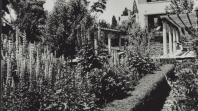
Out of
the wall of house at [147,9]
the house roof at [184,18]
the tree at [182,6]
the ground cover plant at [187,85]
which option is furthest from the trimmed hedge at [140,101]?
the wall of house at [147,9]

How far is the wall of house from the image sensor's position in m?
26.3

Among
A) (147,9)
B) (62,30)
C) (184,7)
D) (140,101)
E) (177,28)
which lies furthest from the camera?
(147,9)

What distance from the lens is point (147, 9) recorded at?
87.7 feet

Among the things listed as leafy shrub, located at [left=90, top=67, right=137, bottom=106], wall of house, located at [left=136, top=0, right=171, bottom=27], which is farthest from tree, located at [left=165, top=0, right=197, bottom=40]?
wall of house, located at [left=136, top=0, right=171, bottom=27]

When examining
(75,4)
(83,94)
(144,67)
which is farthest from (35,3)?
(83,94)

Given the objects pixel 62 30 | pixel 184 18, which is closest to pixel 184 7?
pixel 184 18

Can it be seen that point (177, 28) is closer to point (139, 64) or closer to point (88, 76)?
point (139, 64)

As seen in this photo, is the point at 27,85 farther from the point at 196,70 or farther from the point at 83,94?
the point at 196,70

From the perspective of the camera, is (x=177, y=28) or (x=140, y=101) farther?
(x=177, y=28)

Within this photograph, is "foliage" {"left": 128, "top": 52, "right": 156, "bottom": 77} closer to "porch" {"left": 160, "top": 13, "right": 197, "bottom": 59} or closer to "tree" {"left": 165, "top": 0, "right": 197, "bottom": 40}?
"porch" {"left": 160, "top": 13, "right": 197, "bottom": 59}

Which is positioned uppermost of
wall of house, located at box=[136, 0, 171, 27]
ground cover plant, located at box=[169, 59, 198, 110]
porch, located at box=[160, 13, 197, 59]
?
wall of house, located at box=[136, 0, 171, 27]

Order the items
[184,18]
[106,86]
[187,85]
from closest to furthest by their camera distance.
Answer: [187,85]
[106,86]
[184,18]

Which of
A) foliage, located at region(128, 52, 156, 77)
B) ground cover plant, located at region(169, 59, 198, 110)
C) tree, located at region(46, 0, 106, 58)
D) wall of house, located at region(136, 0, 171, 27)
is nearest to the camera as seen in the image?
ground cover plant, located at region(169, 59, 198, 110)

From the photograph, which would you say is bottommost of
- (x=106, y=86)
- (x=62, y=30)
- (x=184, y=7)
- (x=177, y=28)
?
(x=106, y=86)
